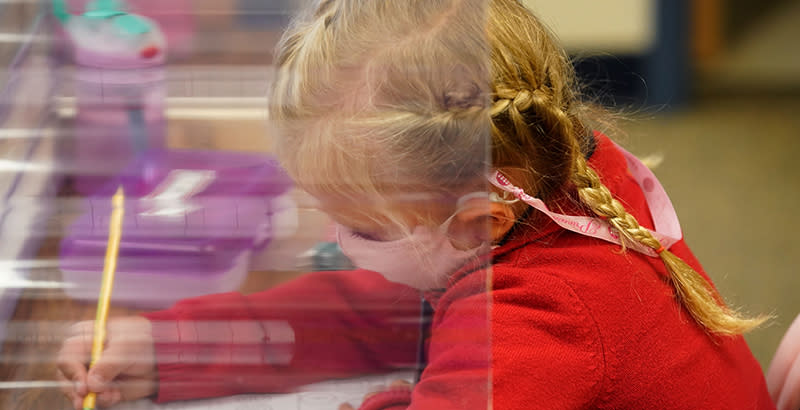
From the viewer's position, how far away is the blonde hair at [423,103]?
0.63m

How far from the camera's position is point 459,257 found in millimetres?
688

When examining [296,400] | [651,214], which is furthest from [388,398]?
[651,214]

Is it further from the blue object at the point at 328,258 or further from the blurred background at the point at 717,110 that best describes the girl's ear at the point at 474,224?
the blurred background at the point at 717,110

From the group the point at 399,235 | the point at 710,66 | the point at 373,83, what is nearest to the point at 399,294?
the point at 399,235

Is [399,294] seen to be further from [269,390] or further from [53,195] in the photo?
[53,195]

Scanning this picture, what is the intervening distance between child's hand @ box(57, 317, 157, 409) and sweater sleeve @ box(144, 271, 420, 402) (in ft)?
0.04

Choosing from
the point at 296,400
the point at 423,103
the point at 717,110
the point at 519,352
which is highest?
the point at 423,103

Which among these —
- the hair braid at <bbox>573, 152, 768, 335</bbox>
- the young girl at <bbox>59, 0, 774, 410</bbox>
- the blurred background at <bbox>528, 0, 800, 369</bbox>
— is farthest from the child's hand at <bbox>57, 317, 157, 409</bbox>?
the blurred background at <bbox>528, 0, 800, 369</bbox>

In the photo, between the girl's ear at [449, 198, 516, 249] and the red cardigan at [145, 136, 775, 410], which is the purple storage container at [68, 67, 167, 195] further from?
the girl's ear at [449, 198, 516, 249]

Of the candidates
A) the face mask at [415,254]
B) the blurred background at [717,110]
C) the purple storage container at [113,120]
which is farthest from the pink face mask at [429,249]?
the blurred background at [717,110]

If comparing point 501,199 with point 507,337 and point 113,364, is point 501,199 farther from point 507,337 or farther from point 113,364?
point 113,364

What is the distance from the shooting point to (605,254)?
0.71 metres

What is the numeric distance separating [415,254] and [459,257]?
3cm

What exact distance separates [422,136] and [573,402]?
0.22 metres
